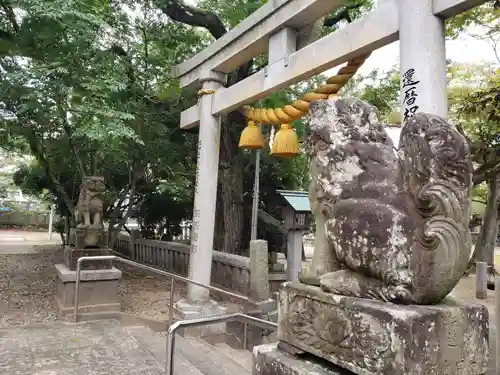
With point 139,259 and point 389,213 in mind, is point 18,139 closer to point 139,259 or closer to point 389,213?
point 139,259

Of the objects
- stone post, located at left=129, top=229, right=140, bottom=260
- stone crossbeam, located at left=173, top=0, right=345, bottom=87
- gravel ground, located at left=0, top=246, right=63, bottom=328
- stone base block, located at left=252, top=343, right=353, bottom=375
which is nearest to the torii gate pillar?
stone crossbeam, located at left=173, top=0, right=345, bottom=87

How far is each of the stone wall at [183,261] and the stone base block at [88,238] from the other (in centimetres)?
232

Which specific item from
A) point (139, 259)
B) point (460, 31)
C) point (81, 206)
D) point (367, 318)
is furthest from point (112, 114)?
point (460, 31)

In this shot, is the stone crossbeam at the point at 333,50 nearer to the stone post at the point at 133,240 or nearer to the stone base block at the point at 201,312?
the stone base block at the point at 201,312

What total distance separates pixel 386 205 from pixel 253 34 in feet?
14.4

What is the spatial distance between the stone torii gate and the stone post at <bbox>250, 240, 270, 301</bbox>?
0.78 m

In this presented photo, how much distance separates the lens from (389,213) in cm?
164

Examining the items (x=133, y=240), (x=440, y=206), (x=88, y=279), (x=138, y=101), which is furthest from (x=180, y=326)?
(x=133, y=240)

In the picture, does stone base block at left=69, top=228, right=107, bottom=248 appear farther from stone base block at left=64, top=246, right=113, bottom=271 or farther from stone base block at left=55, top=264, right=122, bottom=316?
stone base block at left=55, top=264, right=122, bottom=316

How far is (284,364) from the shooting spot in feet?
6.08

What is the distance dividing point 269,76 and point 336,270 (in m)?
3.62

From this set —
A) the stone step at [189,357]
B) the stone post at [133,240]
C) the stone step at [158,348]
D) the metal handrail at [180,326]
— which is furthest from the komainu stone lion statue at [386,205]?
the stone post at [133,240]

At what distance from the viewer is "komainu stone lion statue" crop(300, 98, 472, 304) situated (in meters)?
1.51

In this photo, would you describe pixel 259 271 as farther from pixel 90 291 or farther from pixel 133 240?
pixel 133 240
